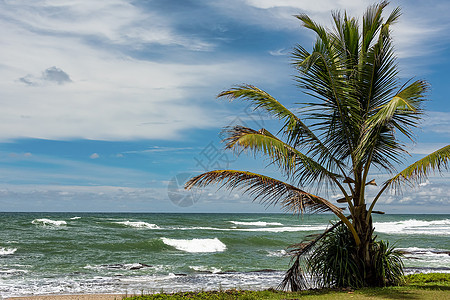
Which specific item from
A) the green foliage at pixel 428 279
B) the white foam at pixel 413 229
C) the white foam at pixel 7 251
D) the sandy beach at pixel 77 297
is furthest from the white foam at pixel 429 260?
the white foam at pixel 413 229

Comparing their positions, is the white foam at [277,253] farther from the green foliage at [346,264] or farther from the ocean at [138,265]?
the green foliage at [346,264]

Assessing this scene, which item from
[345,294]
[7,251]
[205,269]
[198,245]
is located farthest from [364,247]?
[7,251]

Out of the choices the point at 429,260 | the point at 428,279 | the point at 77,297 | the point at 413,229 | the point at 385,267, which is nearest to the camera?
the point at 385,267

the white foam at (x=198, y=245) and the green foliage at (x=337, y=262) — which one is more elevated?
the green foliage at (x=337, y=262)

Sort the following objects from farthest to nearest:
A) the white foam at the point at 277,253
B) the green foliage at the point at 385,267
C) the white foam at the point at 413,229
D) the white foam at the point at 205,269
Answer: the white foam at the point at 413,229 → the white foam at the point at 277,253 → the white foam at the point at 205,269 → the green foliage at the point at 385,267

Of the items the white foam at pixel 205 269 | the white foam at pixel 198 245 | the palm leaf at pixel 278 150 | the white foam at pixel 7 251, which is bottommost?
the white foam at pixel 198 245

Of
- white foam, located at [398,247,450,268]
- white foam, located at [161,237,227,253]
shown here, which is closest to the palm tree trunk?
white foam, located at [398,247,450,268]

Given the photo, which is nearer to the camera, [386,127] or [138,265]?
[386,127]

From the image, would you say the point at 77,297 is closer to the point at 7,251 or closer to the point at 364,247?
the point at 364,247

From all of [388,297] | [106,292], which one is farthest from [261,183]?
[106,292]

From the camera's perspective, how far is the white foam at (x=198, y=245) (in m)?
25.8

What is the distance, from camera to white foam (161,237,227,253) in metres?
25.8

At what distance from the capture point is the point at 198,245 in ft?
89.3

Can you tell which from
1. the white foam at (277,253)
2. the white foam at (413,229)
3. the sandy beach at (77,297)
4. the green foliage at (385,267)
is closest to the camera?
the green foliage at (385,267)
